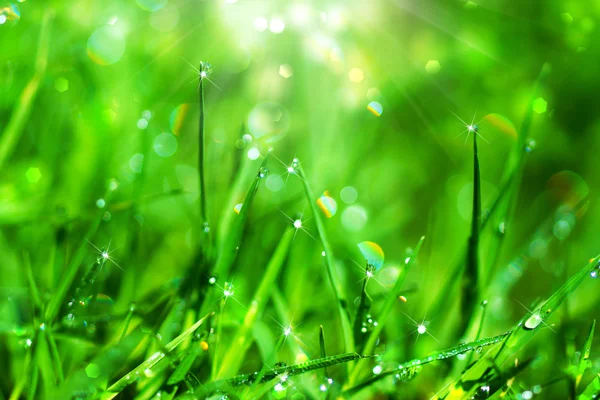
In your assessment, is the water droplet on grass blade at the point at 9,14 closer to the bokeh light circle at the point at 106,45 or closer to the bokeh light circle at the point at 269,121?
the bokeh light circle at the point at 106,45

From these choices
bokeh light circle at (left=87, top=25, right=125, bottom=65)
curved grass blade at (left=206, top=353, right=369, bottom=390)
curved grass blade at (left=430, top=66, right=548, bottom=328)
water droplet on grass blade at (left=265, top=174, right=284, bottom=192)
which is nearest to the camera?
curved grass blade at (left=206, top=353, right=369, bottom=390)

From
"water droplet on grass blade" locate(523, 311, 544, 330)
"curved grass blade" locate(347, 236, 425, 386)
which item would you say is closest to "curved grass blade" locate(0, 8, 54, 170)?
"curved grass blade" locate(347, 236, 425, 386)

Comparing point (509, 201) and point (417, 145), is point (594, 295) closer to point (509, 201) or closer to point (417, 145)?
point (509, 201)

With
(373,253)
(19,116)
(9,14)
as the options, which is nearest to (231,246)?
(373,253)

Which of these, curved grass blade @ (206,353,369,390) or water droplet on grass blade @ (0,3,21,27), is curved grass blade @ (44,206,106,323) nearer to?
curved grass blade @ (206,353,369,390)

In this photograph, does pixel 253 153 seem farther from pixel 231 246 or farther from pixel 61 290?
pixel 61 290

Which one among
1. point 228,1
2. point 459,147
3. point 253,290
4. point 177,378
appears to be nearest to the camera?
point 177,378

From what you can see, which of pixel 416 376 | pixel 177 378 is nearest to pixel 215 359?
pixel 177 378
